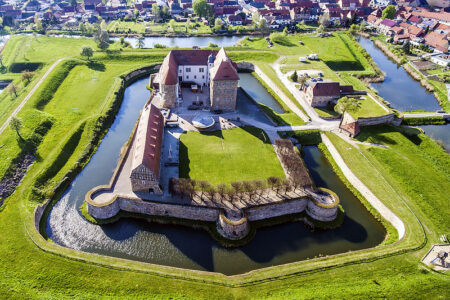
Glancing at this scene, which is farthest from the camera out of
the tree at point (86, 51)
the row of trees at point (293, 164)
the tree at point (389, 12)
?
the tree at point (389, 12)

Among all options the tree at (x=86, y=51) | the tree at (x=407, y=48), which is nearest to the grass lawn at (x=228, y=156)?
the tree at (x=86, y=51)

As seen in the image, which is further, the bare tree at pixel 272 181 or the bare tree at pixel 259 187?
the bare tree at pixel 272 181

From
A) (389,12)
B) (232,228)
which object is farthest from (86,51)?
(389,12)

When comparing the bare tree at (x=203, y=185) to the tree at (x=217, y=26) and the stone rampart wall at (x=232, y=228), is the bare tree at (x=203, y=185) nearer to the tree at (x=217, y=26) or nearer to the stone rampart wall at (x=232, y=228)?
the stone rampart wall at (x=232, y=228)

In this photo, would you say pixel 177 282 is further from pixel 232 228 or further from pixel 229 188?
pixel 229 188

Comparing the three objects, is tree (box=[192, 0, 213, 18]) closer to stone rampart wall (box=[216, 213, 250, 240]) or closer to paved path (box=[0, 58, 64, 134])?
paved path (box=[0, 58, 64, 134])

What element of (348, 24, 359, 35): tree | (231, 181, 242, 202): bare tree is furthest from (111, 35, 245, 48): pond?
(231, 181, 242, 202): bare tree

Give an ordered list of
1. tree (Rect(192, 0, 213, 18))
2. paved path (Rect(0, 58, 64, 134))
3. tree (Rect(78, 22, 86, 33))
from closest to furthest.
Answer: paved path (Rect(0, 58, 64, 134))
tree (Rect(78, 22, 86, 33))
tree (Rect(192, 0, 213, 18))
